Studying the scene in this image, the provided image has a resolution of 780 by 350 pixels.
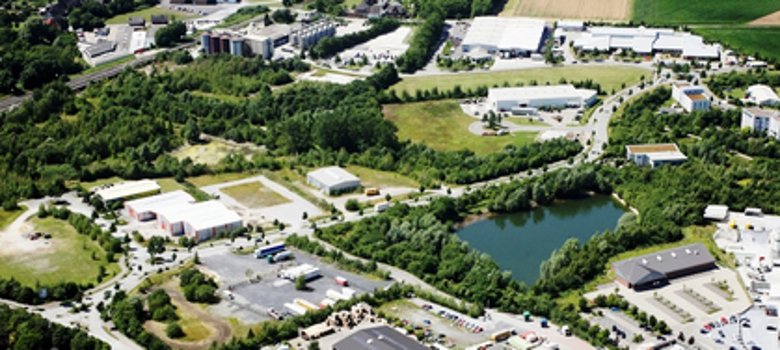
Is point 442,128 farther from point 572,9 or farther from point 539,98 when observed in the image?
point 572,9

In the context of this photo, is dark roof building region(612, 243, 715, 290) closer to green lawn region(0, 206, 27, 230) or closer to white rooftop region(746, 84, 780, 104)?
white rooftop region(746, 84, 780, 104)

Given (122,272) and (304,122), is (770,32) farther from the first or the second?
(122,272)

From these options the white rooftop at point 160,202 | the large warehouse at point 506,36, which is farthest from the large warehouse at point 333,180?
the large warehouse at point 506,36

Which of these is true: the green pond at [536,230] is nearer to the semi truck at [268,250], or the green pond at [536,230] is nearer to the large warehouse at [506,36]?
the semi truck at [268,250]

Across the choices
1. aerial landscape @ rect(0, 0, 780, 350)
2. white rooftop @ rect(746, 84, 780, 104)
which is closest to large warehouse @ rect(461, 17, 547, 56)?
aerial landscape @ rect(0, 0, 780, 350)

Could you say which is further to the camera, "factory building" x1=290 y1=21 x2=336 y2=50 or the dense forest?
"factory building" x1=290 y1=21 x2=336 y2=50

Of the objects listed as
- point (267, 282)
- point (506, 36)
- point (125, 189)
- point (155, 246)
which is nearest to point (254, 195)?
point (125, 189)

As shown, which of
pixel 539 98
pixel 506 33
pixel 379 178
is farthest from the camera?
pixel 506 33

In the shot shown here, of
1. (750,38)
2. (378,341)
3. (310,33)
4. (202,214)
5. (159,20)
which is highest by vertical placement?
(750,38)
